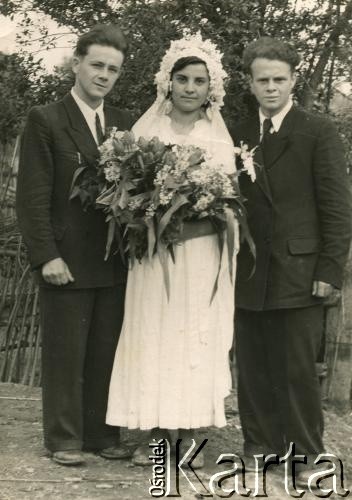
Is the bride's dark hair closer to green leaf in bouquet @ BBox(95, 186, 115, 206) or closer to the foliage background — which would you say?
green leaf in bouquet @ BBox(95, 186, 115, 206)

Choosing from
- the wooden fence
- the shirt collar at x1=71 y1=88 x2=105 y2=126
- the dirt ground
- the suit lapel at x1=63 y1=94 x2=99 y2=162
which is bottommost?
the dirt ground

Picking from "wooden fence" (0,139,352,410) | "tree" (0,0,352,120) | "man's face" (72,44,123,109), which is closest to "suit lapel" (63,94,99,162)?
"man's face" (72,44,123,109)

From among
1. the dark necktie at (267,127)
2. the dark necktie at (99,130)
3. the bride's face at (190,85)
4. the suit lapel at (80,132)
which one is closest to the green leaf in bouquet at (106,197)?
the suit lapel at (80,132)

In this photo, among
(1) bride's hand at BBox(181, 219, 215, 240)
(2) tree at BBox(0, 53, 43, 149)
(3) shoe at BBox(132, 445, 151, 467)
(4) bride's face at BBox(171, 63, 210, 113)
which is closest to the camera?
(1) bride's hand at BBox(181, 219, 215, 240)

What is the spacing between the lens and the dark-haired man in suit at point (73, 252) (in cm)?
441

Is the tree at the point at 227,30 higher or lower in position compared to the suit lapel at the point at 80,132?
higher

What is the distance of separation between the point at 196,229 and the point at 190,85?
0.79 m

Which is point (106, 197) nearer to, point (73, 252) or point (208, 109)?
point (73, 252)

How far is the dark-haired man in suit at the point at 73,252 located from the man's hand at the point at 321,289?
108cm

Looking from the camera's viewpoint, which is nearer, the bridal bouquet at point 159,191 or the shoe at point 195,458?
the bridal bouquet at point 159,191

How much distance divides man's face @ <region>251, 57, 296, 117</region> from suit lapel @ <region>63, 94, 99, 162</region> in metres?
0.95

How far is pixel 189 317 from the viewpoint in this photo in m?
4.40

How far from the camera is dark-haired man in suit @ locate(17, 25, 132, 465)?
4.41 m

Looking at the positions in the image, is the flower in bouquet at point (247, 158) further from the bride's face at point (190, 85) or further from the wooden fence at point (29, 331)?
the wooden fence at point (29, 331)
